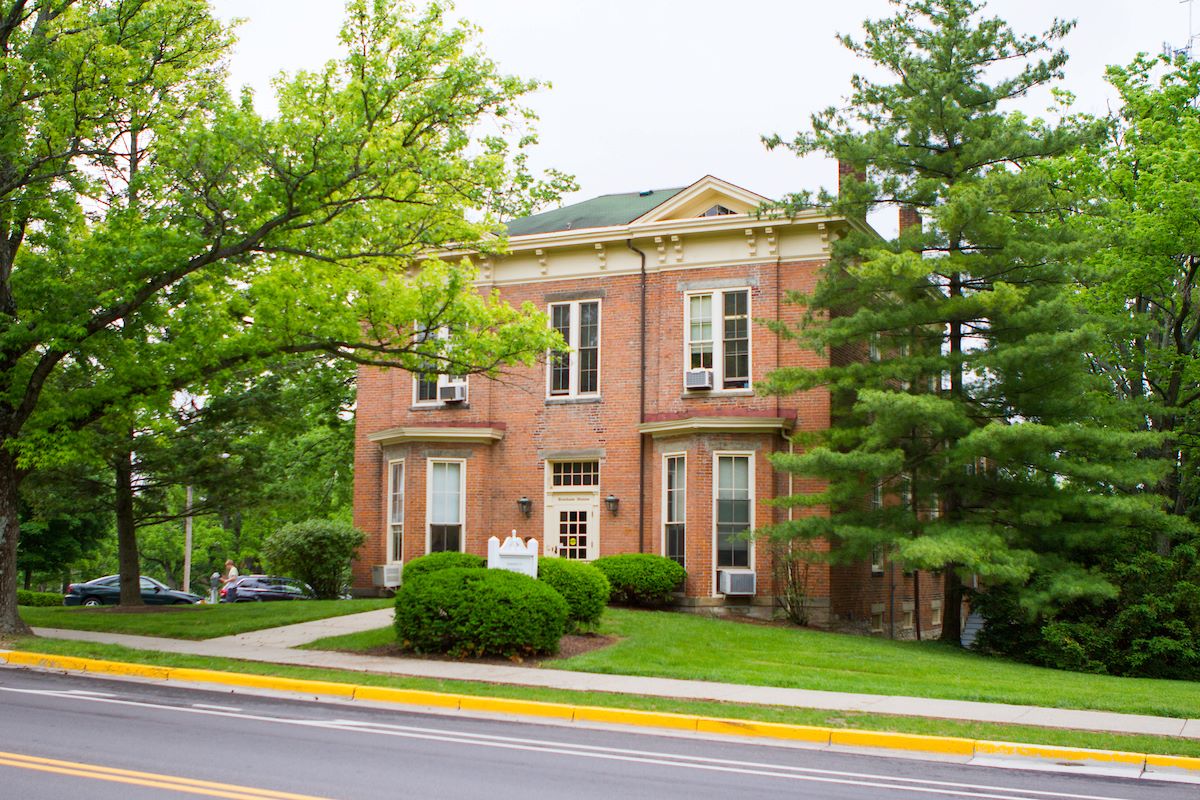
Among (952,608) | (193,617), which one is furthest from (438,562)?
(952,608)

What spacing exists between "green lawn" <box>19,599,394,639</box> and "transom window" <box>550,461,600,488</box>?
5328mm

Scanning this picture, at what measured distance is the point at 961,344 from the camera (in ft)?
76.9

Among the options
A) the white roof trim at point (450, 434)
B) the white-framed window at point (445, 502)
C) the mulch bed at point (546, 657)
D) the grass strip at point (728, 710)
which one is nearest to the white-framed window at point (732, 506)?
the white roof trim at point (450, 434)

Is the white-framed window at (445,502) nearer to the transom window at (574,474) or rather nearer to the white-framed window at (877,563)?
the transom window at (574,474)

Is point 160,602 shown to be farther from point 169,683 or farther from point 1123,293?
point 1123,293

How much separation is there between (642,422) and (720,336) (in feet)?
8.79

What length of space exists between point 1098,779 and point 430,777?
574cm

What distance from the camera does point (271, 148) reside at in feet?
53.0

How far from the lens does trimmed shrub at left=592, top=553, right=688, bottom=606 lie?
77.9ft

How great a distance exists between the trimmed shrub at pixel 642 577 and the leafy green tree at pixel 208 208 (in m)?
6.83

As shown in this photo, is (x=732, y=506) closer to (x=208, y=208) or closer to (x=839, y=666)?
(x=839, y=666)

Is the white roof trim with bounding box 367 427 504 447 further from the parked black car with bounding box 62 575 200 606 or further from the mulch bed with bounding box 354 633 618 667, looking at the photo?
the parked black car with bounding box 62 575 200 606

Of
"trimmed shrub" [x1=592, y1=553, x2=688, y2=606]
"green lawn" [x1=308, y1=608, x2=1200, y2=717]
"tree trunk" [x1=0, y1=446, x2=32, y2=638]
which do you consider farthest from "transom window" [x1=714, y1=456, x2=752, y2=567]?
"tree trunk" [x1=0, y1=446, x2=32, y2=638]

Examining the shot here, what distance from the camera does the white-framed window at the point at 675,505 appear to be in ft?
82.2
